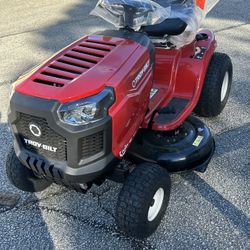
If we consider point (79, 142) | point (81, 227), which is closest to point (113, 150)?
point (79, 142)

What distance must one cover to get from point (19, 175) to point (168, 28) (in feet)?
4.26

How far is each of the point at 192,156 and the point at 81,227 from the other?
2.69 feet

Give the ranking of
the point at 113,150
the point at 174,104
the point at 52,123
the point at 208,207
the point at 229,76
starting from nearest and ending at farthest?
the point at 52,123 → the point at 113,150 → the point at 208,207 → the point at 174,104 → the point at 229,76

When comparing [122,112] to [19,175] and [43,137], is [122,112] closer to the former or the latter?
[43,137]

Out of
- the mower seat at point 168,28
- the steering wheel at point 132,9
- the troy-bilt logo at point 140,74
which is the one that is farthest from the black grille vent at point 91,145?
the mower seat at point 168,28

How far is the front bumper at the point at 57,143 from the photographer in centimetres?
199

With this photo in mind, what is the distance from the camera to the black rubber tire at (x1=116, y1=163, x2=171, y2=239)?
2207 mm

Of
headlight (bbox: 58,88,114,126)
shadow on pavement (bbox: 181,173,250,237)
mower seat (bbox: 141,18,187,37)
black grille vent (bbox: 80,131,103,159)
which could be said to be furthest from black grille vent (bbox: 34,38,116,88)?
shadow on pavement (bbox: 181,173,250,237)

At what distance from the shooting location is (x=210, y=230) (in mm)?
2461

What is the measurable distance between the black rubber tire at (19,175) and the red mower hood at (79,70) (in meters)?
0.58

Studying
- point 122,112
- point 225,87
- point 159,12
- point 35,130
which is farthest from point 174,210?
point 225,87

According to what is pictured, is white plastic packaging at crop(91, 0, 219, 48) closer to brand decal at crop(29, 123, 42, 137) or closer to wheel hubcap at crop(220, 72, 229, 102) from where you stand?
wheel hubcap at crop(220, 72, 229, 102)

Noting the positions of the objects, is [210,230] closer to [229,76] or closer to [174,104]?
[174,104]

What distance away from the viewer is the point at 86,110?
202 centimetres
